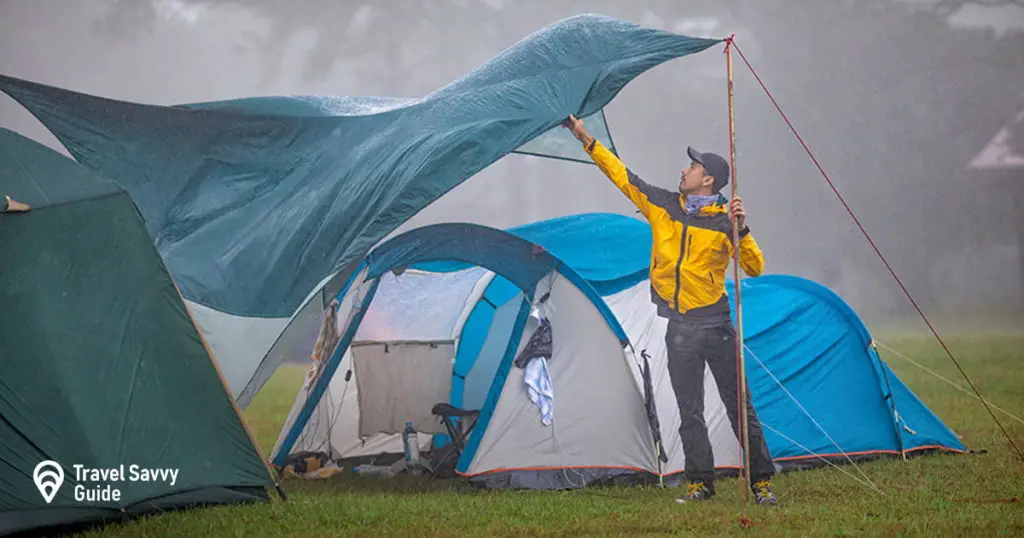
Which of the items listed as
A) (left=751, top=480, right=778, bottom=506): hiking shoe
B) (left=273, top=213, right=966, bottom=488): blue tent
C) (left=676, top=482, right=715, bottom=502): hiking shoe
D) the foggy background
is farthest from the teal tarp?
the foggy background

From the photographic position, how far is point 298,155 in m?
6.35

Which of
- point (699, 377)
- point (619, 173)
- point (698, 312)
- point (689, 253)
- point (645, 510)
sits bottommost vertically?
point (645, 510)

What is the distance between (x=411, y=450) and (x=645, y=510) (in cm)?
240

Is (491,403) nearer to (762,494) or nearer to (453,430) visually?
(453,430)

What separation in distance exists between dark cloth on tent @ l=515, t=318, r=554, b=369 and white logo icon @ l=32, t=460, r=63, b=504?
2860mm

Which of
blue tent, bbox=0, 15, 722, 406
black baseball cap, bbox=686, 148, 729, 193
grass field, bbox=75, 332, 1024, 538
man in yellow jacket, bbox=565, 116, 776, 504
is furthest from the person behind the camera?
black baseball cap, bbox=686, 148, 729, 193

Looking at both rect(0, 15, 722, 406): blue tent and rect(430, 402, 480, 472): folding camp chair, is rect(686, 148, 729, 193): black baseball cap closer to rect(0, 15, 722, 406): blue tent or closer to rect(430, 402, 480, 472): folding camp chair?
rect(0, 15, 722, 406): blue tent

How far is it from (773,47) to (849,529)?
100ft

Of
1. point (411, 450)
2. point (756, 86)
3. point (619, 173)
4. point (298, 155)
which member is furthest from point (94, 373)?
point (756, 86)

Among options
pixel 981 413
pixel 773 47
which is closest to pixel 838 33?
pixel 773 47

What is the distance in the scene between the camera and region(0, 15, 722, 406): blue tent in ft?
18.3

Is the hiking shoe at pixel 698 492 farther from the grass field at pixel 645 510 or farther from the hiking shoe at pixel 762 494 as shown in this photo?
the hiking shoe at pixel 762 494

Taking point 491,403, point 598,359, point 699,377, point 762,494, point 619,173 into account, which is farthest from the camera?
point 598,359

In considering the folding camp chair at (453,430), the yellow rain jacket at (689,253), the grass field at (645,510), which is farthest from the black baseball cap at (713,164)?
the folding camp chair at (453,430)
